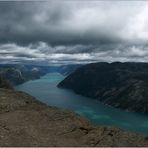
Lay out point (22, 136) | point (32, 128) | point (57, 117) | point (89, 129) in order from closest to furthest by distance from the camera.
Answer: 1. point (22, 136)
2. point (32, 128)
3. point (89, 129)
4. point (57, 117)

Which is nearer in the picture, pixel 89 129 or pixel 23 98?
pixel 89 129

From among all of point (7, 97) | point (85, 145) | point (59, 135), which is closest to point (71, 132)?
point (59, 135)

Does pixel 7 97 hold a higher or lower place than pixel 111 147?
higher

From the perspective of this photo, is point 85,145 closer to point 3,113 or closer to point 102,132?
point 102,132

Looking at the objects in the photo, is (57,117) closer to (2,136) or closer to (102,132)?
(102,132)

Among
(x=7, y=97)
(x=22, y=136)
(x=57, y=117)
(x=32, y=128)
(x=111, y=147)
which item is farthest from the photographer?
(x=7, y=97)

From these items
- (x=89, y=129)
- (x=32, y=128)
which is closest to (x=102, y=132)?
(x=89, y=129)
